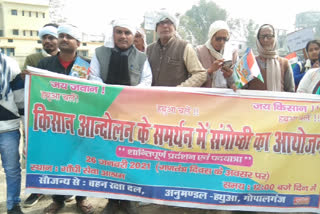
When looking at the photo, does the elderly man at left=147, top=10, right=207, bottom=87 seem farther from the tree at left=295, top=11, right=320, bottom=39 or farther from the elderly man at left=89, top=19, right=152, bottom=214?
the tree at left=295, top=11, right=320, bottom=39

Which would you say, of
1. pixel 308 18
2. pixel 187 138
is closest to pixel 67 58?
pixel 187 138

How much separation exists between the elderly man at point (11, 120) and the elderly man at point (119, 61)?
2.58 feet

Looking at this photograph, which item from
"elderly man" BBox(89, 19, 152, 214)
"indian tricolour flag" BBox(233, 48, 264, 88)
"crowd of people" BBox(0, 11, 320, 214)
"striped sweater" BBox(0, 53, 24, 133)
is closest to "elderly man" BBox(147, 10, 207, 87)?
"crowd of people" BBox(0, 11, 320, 214)

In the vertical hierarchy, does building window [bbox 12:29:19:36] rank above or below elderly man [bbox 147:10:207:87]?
above

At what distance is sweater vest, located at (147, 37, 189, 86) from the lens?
10.8 feet

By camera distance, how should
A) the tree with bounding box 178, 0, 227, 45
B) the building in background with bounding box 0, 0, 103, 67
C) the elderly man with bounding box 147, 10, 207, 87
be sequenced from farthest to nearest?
the tree with bounding box 178, 0, 227, 45
the building in background with bounding box 0, 0, 103, 67
the elderly man with bounding box 147, 10, 207, 87

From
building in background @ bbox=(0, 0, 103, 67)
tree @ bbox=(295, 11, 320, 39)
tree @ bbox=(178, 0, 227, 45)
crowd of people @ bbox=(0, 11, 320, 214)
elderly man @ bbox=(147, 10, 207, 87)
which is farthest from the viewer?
tree @ bbox=(295, 11, 320, 39)

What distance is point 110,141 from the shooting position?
2.82 m

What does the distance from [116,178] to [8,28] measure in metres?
44.1

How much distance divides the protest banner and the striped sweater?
0.24 meters

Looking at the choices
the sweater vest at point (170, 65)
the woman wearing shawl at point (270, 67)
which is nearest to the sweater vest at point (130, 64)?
the sweater vest at point (170, 65)

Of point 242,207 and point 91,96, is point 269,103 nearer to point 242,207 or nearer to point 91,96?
point 242,207

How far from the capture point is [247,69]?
8.79 feet

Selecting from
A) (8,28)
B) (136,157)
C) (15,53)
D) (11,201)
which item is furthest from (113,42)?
(8,28)
